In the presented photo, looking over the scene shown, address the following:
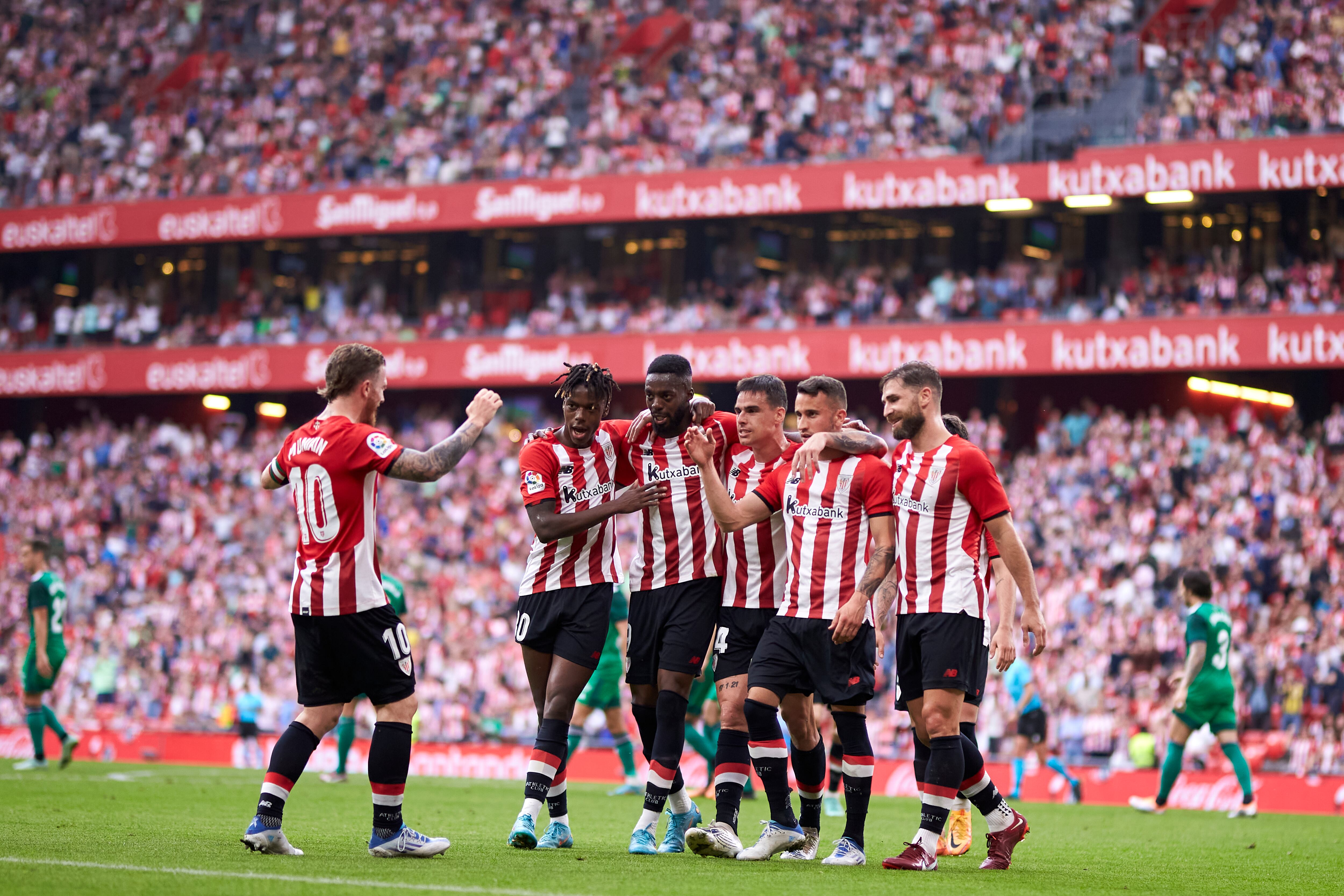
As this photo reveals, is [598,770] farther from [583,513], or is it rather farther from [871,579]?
[871,579]

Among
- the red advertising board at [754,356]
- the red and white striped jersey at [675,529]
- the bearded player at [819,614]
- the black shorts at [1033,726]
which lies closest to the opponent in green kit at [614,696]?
the black shorts at [1033,726]

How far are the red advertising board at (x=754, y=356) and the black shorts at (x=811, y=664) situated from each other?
63.4ft

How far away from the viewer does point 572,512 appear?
28.3 feet

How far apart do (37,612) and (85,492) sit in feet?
60.3

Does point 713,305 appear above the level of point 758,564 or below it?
above

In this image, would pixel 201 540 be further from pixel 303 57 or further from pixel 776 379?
pixel 776 379

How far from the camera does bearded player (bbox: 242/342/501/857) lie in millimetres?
7777

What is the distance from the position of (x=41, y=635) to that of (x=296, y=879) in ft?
33.5

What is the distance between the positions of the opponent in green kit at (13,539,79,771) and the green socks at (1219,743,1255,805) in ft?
38.0

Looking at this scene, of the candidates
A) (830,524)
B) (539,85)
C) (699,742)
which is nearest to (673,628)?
(830,524)

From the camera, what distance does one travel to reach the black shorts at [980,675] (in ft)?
27.0

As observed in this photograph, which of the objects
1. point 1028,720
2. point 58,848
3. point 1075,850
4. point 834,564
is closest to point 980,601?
point 834,564

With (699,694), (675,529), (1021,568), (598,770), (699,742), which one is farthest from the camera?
(598,770)

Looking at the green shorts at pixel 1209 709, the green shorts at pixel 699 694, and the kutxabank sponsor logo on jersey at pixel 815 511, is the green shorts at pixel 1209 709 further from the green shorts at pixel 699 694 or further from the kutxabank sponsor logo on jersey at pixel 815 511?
the kutxabank sponsor logo on jersey at pixel 815 511
